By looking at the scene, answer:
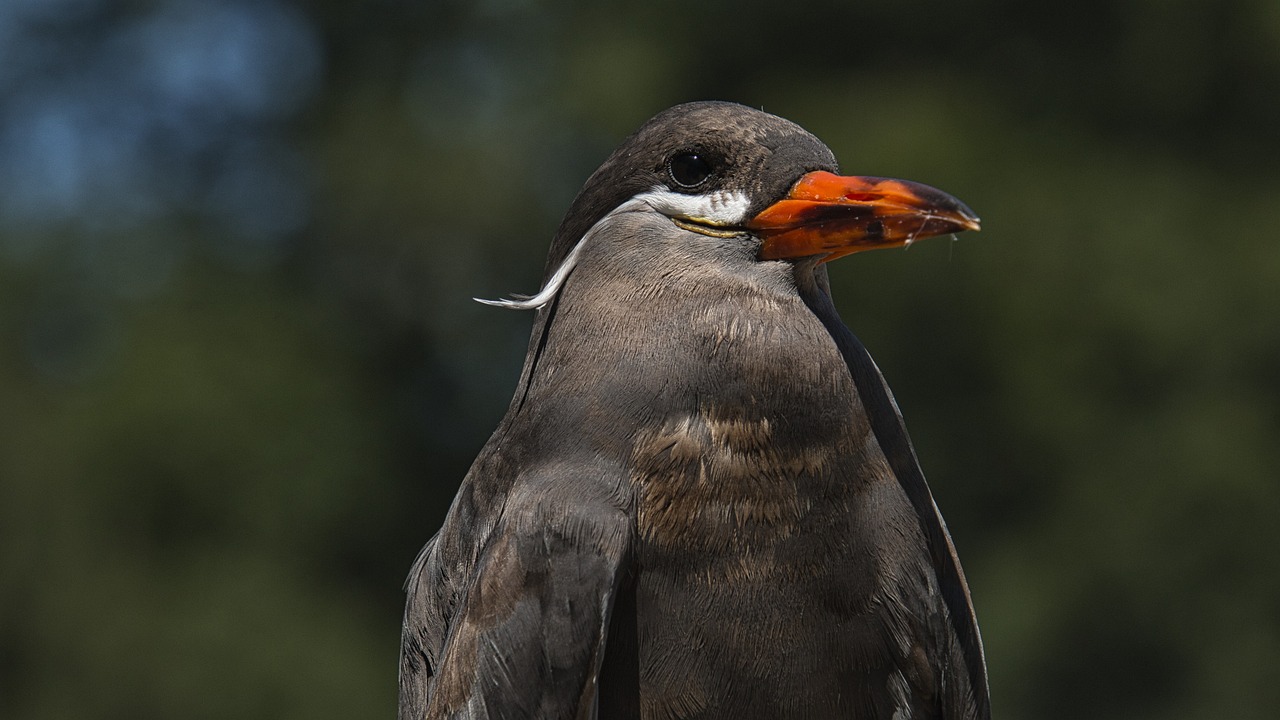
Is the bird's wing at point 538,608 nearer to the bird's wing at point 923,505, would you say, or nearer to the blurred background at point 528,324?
the bird's wing at point 923,505

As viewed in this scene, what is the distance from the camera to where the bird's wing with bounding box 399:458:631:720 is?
12.1ft

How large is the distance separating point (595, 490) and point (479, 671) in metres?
0.58

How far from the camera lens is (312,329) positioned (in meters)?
21.5

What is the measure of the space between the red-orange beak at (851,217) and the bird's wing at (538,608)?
2.77 ft

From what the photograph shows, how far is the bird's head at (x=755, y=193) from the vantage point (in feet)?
12.2

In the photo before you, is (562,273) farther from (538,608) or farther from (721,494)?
(538,608)

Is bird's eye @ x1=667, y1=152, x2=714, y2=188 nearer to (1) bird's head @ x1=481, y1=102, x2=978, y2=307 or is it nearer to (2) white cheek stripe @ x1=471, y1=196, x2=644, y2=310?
(1) bird's head @ x1=481, y1=102, x2=978, y2=307

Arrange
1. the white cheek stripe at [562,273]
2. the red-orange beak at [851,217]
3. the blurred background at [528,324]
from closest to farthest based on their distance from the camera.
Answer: the red-orange beak at [851,217], the white cheek stripe at [562,273], the blurred background at [528,324]

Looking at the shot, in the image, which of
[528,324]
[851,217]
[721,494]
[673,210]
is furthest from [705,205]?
[528,324]

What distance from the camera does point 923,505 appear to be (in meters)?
3.96

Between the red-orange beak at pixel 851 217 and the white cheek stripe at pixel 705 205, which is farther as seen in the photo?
the white cheek stripe at pixel 705 205

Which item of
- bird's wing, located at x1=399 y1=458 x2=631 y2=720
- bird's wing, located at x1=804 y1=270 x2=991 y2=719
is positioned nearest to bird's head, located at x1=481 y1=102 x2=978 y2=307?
bird's wing, located at x1=804 y1=270 x2=991 y2=719

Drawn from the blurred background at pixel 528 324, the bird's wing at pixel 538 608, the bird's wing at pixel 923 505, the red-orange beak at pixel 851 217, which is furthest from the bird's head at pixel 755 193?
the blurred background at pixel 528 324

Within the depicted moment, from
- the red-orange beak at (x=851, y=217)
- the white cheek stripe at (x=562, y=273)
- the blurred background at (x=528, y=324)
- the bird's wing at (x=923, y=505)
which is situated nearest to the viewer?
the red-orange beak at (x=851, y=217)
